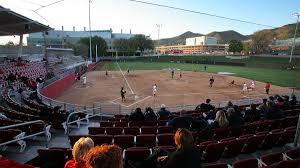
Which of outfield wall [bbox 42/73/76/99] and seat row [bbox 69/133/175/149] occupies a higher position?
seat row [bbox 69/133/175/149]

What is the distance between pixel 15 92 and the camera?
2309 cm

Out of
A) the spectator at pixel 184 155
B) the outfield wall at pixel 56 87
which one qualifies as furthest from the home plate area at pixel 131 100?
the spectator at pixel 184 155

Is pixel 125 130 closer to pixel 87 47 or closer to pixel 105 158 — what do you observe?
pixel 105 158

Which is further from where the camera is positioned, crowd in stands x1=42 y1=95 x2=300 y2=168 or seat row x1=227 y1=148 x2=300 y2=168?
seat row x1=227 y1=148 x2=300 y2=168

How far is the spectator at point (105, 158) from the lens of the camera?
278cm

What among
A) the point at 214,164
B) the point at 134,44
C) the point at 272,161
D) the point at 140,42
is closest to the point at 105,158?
the point at 214,164

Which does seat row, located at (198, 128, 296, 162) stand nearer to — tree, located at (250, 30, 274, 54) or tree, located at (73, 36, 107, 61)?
tree, located at (73, 36, 107, 61)

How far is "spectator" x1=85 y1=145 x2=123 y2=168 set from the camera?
2781 mm

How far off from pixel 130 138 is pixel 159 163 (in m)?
3.01

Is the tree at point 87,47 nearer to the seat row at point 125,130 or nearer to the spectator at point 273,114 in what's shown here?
the seat row at point 125,130

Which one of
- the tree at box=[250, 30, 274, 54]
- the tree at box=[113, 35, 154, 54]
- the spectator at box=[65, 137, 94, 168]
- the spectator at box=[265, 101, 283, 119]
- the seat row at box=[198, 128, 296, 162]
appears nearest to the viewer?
the spectator at box=[65, 137, 94, 168]

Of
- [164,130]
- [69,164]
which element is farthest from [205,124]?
[69,164]

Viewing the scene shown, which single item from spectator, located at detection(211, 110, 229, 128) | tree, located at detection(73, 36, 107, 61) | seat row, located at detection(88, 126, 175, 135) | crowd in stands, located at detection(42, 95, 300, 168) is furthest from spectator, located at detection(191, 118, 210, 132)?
tree, located at detection(73, 36, 107, 61)

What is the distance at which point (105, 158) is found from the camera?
278 cm
